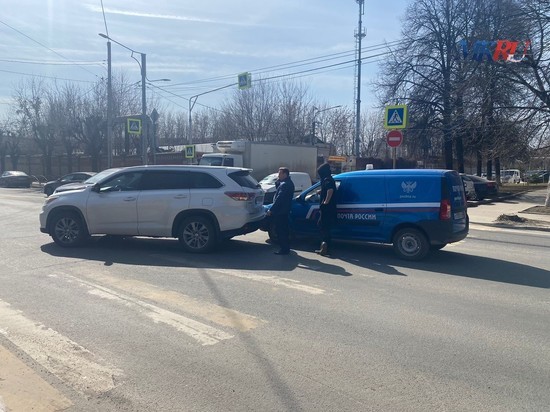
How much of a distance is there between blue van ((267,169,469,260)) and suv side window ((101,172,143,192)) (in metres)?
3.72

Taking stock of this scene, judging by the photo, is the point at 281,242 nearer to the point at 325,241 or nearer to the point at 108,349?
the point at 325,241

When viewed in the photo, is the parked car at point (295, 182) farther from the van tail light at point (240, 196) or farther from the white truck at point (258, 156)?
the van tail light at point (240, 196)

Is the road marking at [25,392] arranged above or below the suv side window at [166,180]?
below

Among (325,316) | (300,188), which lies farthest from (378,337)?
(300,188)

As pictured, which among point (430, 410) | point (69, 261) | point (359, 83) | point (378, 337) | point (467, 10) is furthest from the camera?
point (359, 83)

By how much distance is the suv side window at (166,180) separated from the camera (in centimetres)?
970

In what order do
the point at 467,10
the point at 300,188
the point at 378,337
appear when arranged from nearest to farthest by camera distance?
the point at 378,337 → the point at 300,188 → the point at 467,10

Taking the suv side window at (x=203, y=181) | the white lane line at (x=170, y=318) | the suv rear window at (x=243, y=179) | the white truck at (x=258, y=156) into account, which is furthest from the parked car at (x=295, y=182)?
the white lane line at (x=170, y=318)

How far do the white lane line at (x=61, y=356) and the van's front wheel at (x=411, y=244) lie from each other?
616 cm

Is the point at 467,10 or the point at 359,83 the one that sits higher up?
the point at 467,10

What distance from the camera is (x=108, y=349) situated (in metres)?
4.72

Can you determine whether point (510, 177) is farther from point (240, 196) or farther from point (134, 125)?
point (240, 196)

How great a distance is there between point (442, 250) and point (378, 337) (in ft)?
19.0

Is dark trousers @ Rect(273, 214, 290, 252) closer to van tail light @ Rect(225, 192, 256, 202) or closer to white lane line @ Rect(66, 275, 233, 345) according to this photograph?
van tail light @ Rect(225, 192, 256, 202)
